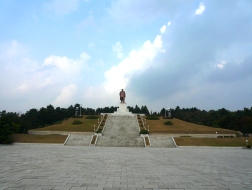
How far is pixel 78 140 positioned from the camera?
89.9ft

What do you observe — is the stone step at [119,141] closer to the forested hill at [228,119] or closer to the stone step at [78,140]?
the stone step at [78,140]

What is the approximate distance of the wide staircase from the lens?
88.9 feet

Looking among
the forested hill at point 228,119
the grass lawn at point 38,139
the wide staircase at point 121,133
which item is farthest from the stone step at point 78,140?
the forested hill at point 228,119

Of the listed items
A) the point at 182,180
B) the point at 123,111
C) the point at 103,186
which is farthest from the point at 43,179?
the point at 123,111

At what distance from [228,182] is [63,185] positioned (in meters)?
5.36

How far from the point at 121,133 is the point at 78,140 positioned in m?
7.72

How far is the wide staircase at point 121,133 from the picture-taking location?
27.1 m

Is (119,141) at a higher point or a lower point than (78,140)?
lower

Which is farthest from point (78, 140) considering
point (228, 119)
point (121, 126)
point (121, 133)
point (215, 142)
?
point (228, 119)

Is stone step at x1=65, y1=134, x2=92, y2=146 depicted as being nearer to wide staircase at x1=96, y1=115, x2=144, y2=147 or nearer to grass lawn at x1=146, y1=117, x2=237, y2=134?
wide staircase at x1=96, y1=115, x2=144, y2=147

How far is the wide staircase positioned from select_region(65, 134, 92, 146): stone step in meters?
1.50

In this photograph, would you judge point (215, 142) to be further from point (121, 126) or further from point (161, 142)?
point (121, 126)

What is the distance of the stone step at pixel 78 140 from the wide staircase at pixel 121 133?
58.9 inches

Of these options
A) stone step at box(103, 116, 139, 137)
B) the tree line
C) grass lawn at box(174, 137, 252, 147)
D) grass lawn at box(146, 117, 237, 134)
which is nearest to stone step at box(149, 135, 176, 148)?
grass lawn at box(174, 137, 252, 147)
